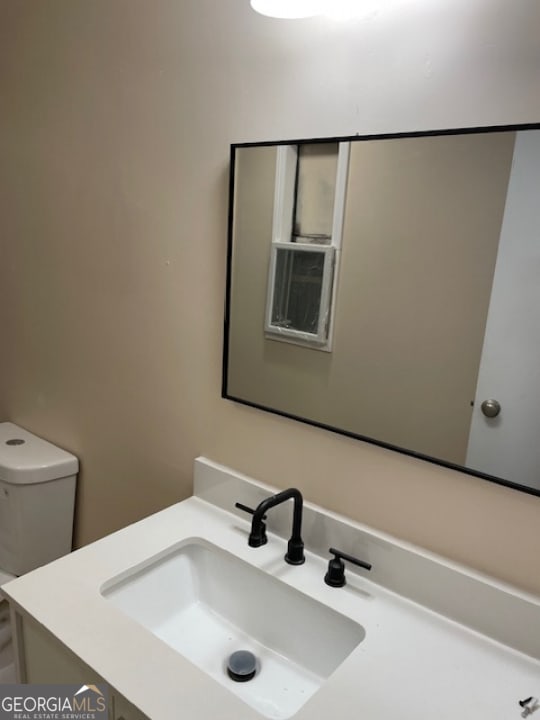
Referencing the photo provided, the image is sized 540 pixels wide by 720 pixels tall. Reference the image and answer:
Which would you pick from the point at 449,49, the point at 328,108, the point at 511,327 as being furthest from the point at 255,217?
the point at 511,327

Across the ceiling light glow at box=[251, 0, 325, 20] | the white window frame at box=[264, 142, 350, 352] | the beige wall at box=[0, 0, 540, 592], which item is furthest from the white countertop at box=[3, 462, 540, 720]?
the ceiling light glow at box=[251, 0, 325, 20]

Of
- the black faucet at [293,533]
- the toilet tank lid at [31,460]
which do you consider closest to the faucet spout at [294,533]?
the black faucet at [293,533]

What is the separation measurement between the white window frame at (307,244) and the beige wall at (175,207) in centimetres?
7

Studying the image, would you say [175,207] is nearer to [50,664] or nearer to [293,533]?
[293,533]

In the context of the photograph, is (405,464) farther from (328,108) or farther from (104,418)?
(104,418)

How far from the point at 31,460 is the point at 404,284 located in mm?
1334

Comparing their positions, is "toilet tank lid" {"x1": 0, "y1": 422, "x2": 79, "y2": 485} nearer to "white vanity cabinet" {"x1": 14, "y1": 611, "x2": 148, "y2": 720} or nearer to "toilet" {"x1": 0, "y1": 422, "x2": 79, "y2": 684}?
"toilet" {"x1": 0, "y1": 422, "x2": 79, "y2": 684}

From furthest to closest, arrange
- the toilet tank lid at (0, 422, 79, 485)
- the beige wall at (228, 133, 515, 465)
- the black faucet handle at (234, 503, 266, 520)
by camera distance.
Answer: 1. the toilet tank lid at (0, 422, 79, 485)
2. the black faucet handle at (234, 503, 266, 520)
3. the beige wall at (228, 133, 515, 465)

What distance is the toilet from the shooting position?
5.50 ft

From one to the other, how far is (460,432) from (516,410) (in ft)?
0.36

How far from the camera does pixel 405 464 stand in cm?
108

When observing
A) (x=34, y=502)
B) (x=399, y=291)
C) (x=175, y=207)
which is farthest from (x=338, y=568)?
(x=34, y=502)

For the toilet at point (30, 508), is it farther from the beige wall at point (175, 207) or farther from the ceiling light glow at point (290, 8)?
the ceiling light glow at point (290, 8)

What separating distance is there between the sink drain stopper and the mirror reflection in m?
0.52
